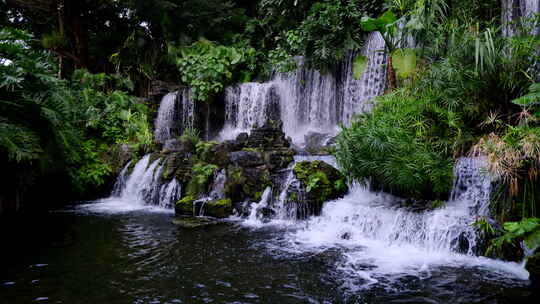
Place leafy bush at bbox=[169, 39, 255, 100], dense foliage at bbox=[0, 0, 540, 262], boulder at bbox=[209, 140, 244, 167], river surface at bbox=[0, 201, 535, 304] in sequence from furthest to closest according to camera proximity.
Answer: leafy bush at bbox=[169, 39, 255, 100], boulder at bbox=[209, 140, 244, 167], dense foliage at bbox=[0, 0, 540, 262], river surface at bbox=[0, 201, 535, 304]

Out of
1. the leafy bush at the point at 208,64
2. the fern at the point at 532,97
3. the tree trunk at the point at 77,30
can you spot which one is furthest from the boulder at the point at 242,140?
the tree trunk at the point at 77,30

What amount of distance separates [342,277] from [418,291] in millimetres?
844

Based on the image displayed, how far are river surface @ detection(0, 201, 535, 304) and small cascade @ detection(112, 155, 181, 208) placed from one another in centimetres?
288

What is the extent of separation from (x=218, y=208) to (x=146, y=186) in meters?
3.13

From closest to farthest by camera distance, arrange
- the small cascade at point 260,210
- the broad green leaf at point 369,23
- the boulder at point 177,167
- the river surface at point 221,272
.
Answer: the river surface at point 221,272 → the small cascade at point 260,210 → the broad green leaf at point 369,23 → the boulder at point 177,167

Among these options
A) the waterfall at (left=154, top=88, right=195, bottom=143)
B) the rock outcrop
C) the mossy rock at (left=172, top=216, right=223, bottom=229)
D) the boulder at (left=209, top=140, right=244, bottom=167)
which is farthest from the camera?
the waterfall at (left=154, top=88, right=195, bottom=143)

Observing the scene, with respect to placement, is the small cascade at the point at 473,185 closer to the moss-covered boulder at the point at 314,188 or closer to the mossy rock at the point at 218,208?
the moss-covered boulder at the point at 314,188

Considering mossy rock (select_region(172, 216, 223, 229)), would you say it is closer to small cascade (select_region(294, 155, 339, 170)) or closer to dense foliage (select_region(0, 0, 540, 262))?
dense foliage (select_region(0, 0, 540, 262))

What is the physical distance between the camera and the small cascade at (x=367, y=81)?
11.3 m

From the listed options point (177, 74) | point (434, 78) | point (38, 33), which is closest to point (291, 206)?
point (434, 78)

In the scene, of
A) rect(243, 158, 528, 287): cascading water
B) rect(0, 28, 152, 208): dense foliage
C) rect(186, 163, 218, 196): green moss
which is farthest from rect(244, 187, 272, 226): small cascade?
rect(0, 28, 152, 208): dense foliage

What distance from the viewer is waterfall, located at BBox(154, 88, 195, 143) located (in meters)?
14.5

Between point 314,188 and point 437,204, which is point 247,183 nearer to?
point 314,188

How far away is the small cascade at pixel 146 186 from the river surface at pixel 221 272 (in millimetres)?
2877
